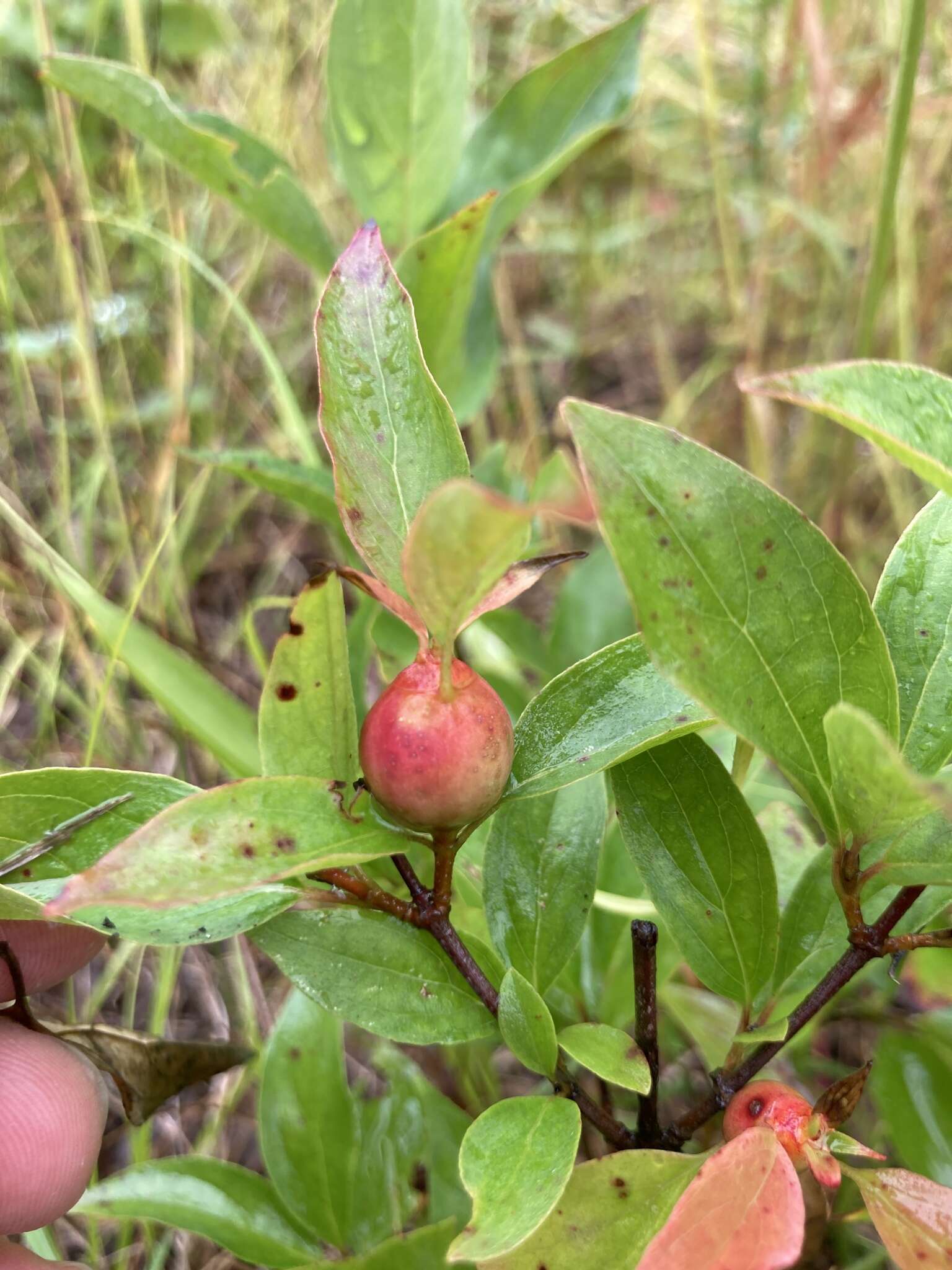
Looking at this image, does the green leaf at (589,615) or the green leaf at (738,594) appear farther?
the green leaf at (589,615)

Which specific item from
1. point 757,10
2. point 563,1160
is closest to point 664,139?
point 757,10

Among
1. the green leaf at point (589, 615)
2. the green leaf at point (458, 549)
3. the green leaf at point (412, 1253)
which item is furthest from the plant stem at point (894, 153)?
the green leaf at point (412, 1253)

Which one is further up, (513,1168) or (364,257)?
(364,257)

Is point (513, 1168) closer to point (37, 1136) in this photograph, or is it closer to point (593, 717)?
point (593, 717)

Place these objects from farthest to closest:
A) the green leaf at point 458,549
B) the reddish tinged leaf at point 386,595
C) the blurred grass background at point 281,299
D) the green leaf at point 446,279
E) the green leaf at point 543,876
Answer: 1. the blurred grass background at point 281,299
2. the green leaf at point 446,279
3. the green leaf at point 543,876
4. the reddish tinged leaf at point 386,595
5. the green leaf at point 458,549

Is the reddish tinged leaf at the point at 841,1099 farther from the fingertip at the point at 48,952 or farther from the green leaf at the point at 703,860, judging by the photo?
the fingertip at the point at 48,952

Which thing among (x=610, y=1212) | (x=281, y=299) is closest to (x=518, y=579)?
(x=610, y=1212)
